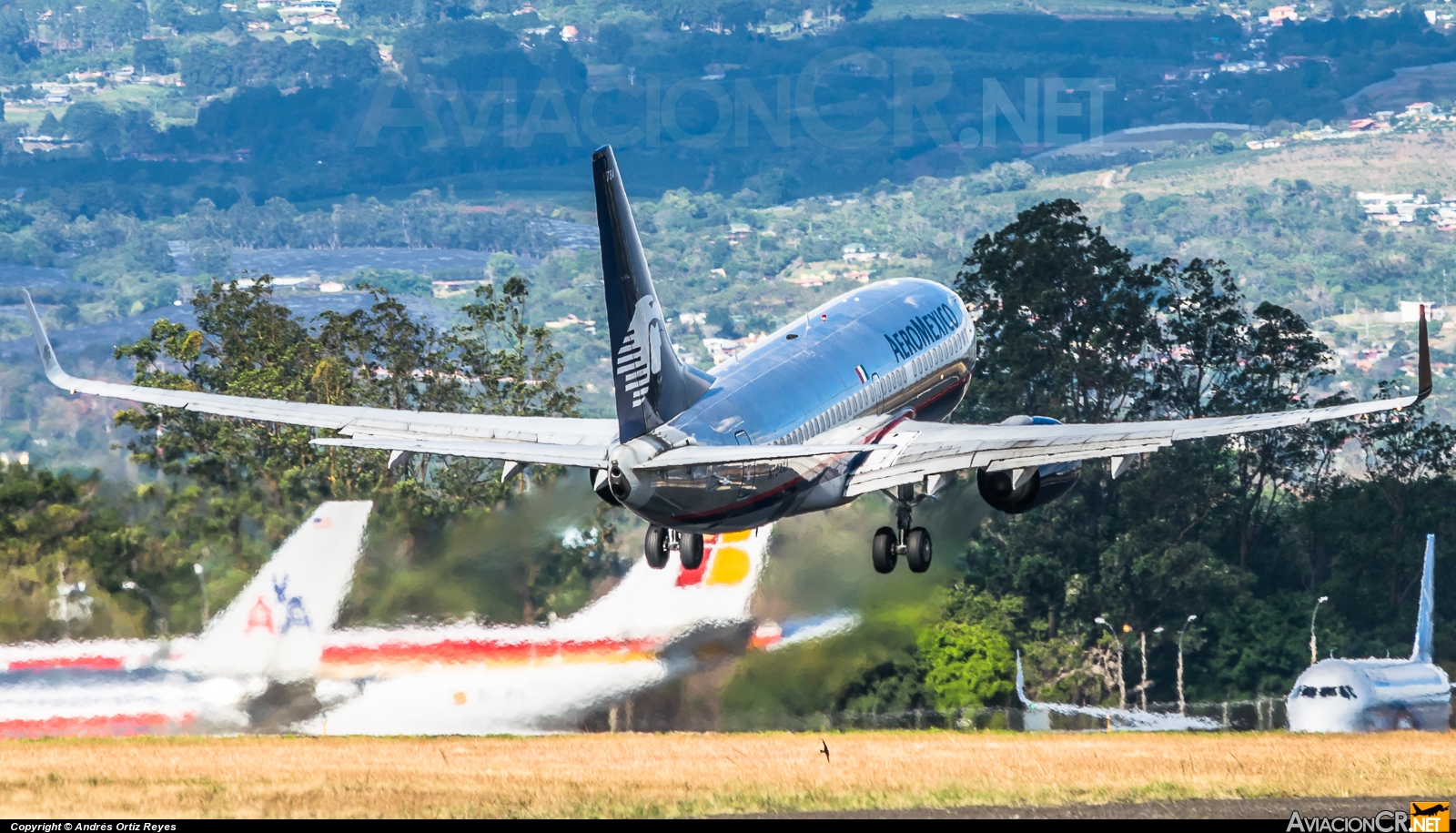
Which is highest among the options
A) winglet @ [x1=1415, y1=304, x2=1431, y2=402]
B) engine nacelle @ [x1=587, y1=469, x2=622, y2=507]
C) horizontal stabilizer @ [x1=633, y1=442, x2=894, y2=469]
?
winglet @ [x1=1415, y1=304, x2=1431, y2=402]

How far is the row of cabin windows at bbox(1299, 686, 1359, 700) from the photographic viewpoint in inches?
2648

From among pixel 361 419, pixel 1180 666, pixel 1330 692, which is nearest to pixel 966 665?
pixel 1330 692

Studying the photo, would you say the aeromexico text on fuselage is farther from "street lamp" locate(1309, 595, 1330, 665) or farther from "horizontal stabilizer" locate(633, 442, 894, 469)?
"street lamp" locate(1309, 595, 1330, 665)

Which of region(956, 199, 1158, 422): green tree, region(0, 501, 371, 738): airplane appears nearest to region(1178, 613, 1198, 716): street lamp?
region(956, 199, 1158, 422): green tree

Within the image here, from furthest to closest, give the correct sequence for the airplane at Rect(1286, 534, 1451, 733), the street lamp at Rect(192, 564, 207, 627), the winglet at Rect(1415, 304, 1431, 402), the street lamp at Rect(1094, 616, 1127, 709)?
1. the street lamp at Rect(1094, 616, 1127, 709)
2. the airplane at Rect(1286, 534, 1451, 733)
3. the street lamp at Rect(192, 564, 207, 627)
4. the winglet at Rect(1415, 304, 1431, 402)

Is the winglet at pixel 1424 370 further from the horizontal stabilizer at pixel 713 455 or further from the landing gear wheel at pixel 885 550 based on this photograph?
the landing gear wheel at pixel 885 550

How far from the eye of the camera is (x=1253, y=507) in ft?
345

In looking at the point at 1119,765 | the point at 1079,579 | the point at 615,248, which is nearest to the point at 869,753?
the point at 1119,765

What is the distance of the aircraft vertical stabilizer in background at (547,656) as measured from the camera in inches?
1876

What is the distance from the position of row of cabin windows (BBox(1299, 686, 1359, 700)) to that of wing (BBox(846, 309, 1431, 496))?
27653 mm

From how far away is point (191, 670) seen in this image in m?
47.6

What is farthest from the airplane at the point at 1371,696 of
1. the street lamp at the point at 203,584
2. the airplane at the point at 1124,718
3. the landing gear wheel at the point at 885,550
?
the street lamp at the point at 203,584

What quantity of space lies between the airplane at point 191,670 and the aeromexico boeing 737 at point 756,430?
5002 mm

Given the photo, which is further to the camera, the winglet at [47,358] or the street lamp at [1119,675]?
the street lamp at [1119,675]
